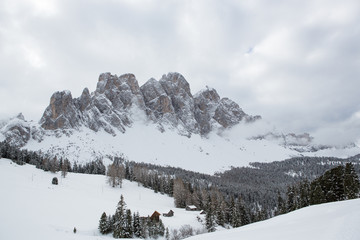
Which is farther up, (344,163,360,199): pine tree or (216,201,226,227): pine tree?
(344,163,360,199): pine tree

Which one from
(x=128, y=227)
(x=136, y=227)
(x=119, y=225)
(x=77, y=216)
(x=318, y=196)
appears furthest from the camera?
(x=77, y=216)

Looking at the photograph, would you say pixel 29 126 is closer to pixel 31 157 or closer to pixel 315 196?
pixel 31 157

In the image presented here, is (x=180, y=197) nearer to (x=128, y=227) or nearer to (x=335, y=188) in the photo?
(x=128, y=227)

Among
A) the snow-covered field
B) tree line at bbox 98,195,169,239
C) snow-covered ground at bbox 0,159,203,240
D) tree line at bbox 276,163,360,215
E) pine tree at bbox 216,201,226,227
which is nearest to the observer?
the snow-covered field

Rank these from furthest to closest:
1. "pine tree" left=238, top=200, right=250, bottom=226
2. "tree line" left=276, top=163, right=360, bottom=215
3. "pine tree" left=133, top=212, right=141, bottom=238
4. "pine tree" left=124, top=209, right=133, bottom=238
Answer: "pine tree" left=238, top=200, right=250, bottom=226, "pine tree" left=133, top=212, right=141, bottom=238, "pine tree" left=124, top=209, right=133, bottom=238, "tree line" left=276, top=163, right=360, bottom=215

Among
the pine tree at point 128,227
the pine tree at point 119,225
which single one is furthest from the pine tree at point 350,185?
the pine tree at point 119,225

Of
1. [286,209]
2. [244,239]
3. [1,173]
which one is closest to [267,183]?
[286,209]

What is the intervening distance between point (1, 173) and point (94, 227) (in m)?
43.5

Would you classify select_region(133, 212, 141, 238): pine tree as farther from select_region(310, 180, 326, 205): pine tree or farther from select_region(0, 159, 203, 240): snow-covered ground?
select_region(310, 180, 326, 205): pine tree

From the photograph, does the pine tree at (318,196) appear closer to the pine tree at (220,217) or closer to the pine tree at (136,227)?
the pine tree at (220,217)

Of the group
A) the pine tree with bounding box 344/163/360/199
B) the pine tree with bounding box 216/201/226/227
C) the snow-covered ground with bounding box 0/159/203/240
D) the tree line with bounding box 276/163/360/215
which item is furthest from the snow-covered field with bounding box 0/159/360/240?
the tree line with bounding box 276/163/360/215

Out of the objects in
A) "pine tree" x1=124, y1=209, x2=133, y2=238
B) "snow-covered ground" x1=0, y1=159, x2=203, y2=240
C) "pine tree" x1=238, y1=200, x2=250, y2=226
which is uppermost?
"snow-covered ground" x1=0, y1=159, x2=203, y2=240

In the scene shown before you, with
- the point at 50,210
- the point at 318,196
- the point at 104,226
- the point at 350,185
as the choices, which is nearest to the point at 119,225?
→ the point at 104,226

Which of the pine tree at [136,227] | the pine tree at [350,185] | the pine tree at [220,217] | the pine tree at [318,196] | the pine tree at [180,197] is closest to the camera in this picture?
the pine tree at [350,185]
